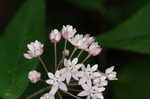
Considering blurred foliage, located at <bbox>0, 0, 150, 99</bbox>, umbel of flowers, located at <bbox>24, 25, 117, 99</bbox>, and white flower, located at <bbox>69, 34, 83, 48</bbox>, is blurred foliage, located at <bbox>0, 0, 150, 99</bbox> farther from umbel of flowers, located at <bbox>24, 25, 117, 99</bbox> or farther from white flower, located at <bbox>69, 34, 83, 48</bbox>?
white flower, located at <bbox>69, 34, 83, 48</bbox>

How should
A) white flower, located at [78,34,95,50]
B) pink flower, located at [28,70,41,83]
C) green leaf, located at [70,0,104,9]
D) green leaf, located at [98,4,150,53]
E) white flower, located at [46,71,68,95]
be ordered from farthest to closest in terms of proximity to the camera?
1. green leaf, located at [70,0,104,9]
2. green leaf, located at [98,4,150,53]
3. white flower, located at [78,34,95,50]
4. pink flower, located at [28,70,41,83]
5. white flower, located at [46,71,68,95]

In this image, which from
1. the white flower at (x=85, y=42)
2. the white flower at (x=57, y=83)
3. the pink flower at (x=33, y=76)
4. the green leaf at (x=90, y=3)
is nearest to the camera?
the white flower at (x=57, y=83)

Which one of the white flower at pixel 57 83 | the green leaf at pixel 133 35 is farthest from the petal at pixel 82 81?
the green leaf at pixel 133 35

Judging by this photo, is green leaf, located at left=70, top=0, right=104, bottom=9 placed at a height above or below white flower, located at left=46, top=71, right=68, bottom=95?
above

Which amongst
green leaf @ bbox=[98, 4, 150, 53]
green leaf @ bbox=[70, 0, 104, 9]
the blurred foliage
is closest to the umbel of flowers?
the blurred foliage

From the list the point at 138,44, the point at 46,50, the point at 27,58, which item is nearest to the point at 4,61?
the point at 27,58

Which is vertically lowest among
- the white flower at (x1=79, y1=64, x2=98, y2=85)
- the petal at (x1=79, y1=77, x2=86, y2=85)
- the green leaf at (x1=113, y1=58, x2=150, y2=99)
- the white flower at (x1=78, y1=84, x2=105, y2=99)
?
the white flower at (x1=78, y1=84, x2=105, y2=99)

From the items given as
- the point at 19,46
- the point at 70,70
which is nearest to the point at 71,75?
the point at 70,70

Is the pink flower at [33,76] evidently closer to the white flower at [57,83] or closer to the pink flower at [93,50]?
the white flower at [57,83]
